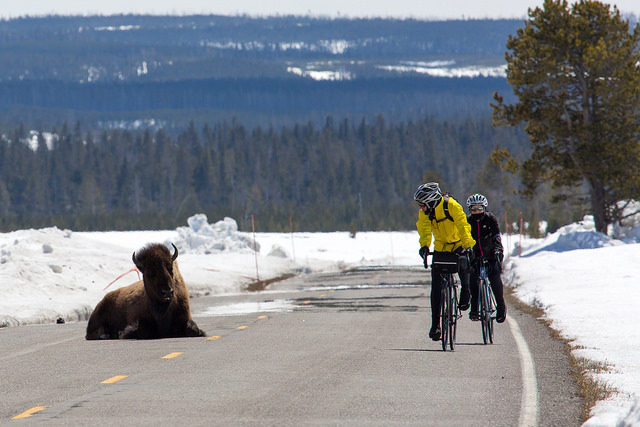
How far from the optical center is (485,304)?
14.1m

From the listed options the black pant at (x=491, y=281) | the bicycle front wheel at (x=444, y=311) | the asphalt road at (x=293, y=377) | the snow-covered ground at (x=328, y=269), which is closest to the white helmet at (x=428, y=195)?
the bicycle front wheel at (x=444, y=311)

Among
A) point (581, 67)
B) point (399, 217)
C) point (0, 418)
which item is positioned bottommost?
point (399, 217)

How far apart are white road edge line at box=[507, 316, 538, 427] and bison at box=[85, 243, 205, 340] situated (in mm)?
4602

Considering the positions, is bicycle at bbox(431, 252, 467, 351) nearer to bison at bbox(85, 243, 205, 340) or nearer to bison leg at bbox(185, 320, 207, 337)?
bison at bbox(85, 243, 205, 340)

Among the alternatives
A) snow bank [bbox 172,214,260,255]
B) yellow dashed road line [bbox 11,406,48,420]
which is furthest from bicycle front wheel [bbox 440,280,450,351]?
snow bank [bbox 172,214,260,255]

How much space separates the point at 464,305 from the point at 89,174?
15008 cm

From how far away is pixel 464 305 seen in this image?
13805 mm

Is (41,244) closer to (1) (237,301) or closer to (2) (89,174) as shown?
(1) (237,301)

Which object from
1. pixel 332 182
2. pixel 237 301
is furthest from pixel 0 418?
pixel 332 182

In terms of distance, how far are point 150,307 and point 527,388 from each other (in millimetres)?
6531

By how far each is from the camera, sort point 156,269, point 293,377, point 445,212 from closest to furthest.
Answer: point 293,377, point 445,212, point 156,269

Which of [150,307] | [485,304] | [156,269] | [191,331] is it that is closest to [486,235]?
[485,304]

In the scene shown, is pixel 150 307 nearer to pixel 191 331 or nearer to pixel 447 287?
pixel 191 331

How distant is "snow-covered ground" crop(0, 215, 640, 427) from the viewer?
1330 cm
